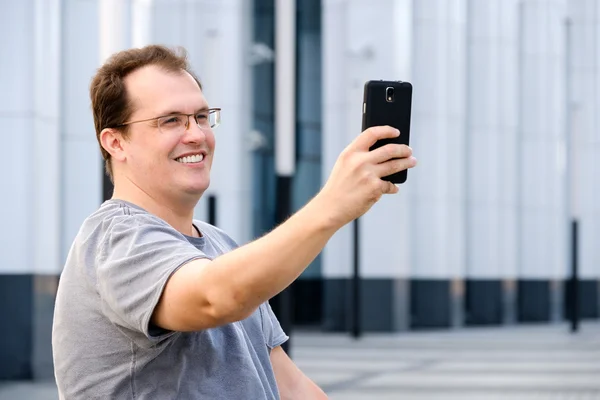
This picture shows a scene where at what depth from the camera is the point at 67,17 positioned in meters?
13.9

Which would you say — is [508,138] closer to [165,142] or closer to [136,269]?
[165,142]

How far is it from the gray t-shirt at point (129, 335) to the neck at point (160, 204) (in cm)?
6

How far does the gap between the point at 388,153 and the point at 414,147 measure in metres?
21.7

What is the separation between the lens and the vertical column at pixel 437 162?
23547mm

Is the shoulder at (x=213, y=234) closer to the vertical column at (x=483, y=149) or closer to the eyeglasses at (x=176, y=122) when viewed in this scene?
the eyeglasses at (x=176, y=122)

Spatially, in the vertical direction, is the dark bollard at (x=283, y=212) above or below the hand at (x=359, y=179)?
below

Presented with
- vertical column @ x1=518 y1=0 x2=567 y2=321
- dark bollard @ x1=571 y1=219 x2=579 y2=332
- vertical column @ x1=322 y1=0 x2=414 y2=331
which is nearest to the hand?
vertical column @ x1=322 y1=0 x2=414 y2=331

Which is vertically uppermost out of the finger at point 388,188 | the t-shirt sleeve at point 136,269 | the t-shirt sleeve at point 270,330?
the finger at point 388,188

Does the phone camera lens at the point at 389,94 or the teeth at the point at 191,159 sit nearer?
the phone camera lens at the point at 389,94

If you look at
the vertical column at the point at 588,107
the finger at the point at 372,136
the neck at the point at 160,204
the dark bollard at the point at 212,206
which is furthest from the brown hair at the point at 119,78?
the vertical column at the point at 588,107

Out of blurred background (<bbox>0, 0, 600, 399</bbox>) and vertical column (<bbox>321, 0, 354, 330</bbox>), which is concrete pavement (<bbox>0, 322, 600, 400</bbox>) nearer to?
blurred background (<bbox>0, 0, 600, 399</bbox>)

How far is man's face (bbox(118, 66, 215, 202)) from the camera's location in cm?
253

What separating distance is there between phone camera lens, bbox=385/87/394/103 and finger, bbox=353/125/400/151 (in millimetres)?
95

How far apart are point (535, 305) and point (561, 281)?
1.13 metres
